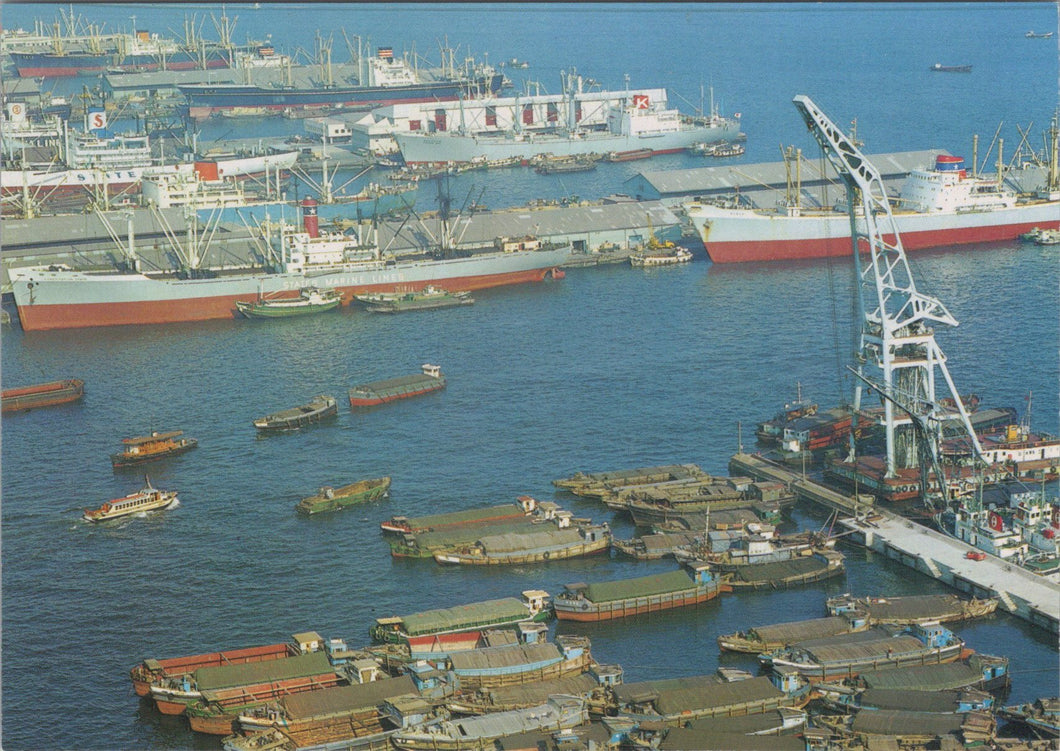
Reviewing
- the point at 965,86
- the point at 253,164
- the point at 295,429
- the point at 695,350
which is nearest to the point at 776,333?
the point at 695,350

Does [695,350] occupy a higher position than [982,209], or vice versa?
[982,209]

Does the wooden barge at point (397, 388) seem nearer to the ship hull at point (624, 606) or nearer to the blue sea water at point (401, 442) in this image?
the blue sea water at point (401, 442)

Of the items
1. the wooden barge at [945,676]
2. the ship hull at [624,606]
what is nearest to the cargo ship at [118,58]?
the ship hull at [624,606]

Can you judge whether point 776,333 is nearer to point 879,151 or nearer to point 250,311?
point 250,311

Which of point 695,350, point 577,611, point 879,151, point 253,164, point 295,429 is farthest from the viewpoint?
point 879,151

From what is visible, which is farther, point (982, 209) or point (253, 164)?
point (253, 164)

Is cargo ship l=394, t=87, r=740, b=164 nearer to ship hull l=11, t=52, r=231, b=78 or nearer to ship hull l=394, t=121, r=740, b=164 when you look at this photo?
ship hull l=394, t=121, r=740, b=164
